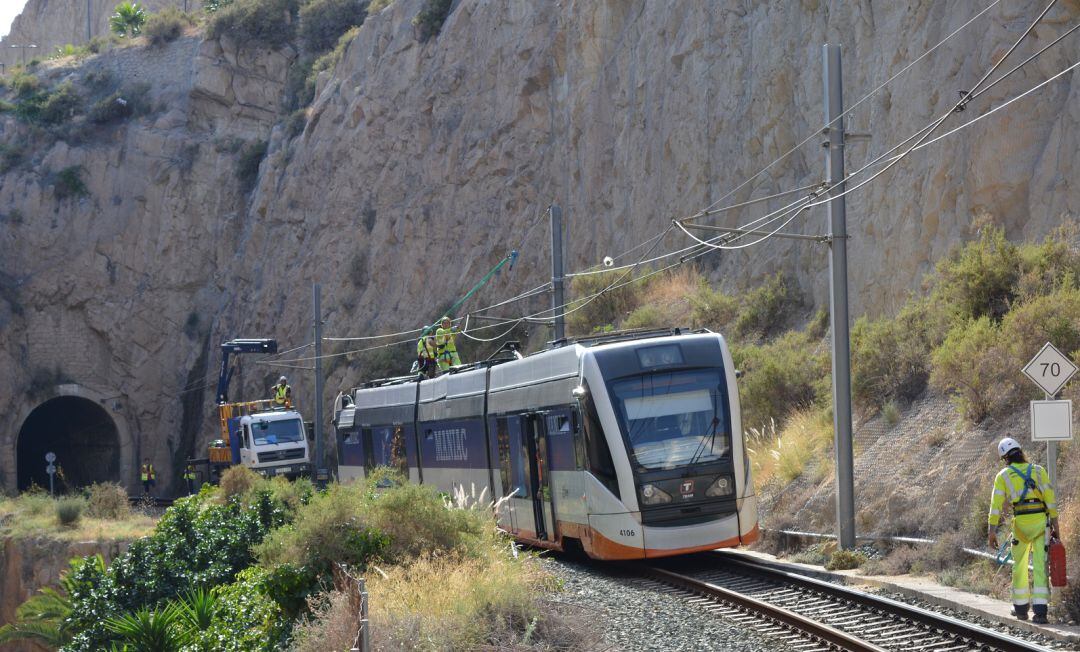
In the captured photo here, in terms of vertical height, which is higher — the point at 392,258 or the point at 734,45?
the point at 734,45

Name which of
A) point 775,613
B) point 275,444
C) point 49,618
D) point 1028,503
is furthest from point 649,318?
point 1028,503

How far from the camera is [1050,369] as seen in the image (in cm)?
1230

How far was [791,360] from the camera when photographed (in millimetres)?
24312

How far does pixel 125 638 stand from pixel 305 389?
32573 mm

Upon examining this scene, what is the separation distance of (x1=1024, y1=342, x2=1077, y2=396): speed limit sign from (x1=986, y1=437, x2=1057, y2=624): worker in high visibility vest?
130 centimetres

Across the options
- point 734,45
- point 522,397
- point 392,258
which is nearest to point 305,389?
point 392,258

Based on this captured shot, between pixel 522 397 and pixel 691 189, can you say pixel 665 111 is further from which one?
pixel 522 397

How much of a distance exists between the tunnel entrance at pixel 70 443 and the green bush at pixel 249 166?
503 inches

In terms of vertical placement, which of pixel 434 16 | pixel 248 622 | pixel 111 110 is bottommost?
pixel 248 622

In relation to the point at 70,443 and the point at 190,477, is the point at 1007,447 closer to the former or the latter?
the point at 190,477

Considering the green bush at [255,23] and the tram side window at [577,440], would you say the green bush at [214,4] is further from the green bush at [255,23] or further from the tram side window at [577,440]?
the tram side window at [577,440]

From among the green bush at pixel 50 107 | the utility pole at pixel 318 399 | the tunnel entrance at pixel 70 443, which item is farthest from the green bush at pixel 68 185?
the utility pole at pixel 318 399

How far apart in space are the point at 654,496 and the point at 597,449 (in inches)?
37.0

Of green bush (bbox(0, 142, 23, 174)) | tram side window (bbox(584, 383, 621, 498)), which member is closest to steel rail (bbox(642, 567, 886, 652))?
tram side window (bbox(584, 383, 621, 498))
